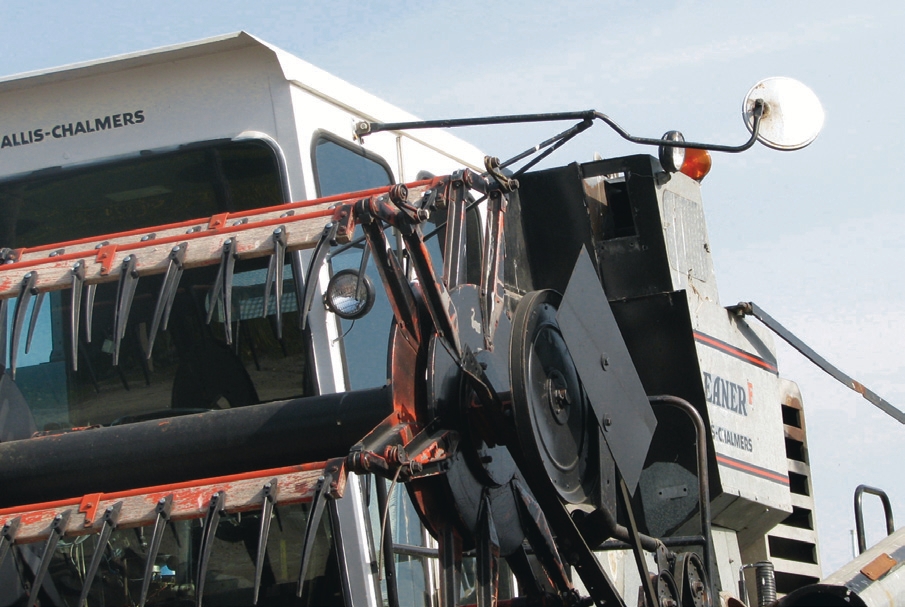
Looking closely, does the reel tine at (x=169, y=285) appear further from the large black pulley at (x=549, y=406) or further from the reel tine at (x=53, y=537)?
the large black pulley at (x=549, y=406)

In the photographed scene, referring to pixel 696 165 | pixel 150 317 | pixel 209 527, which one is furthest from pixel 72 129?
pixel 696 165

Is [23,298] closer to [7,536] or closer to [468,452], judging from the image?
[7,536]

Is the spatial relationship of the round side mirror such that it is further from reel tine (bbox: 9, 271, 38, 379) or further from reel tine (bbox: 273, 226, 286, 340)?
reel tine (bbox: 9, 271, 38, 379)

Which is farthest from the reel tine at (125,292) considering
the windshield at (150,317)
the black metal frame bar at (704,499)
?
the black metal frame bar at (704,499)

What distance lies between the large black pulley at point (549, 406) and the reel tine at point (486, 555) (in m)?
0.20

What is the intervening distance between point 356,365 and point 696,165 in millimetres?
2010

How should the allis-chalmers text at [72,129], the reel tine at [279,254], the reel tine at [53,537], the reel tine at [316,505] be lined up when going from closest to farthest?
the reel tine at [316,505], the reel tine at [53,537], the reel tine at [279,254], the allis-chalmers text at [72,129]

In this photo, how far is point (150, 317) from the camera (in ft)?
16.3

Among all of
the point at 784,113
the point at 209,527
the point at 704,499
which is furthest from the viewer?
the point at 784,113

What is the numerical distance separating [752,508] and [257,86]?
268 cm

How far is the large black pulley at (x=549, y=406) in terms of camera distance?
12.2ft

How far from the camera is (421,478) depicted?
3758 millimetres

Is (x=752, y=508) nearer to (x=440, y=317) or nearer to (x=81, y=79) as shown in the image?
(x=440, y=317)

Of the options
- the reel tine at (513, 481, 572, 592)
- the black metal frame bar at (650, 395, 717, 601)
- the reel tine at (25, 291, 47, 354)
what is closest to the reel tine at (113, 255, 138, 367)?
the reel tine at (25, 291, 47, 354)
